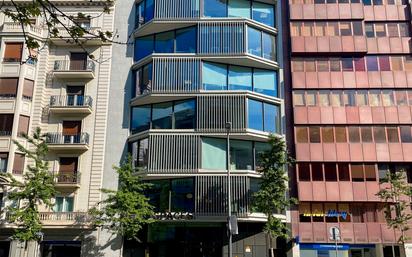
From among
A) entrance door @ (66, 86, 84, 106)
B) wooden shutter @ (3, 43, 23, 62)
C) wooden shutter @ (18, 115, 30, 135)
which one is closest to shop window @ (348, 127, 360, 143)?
entrance door @ (66, 86, 84, 106)

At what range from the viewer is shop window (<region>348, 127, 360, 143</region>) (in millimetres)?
30734

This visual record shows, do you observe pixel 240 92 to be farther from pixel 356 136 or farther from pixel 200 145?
pixel 356 136

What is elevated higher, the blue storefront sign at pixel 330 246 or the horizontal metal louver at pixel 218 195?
the horizontal metal louver at pixel 218 195

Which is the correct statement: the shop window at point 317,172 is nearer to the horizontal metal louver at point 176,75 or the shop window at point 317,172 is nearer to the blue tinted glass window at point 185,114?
the blue tinted glass window at point 185,114

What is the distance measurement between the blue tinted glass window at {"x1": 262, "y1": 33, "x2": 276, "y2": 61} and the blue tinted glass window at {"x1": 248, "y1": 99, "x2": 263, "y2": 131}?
418 cm

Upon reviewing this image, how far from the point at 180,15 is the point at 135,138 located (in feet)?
33.2

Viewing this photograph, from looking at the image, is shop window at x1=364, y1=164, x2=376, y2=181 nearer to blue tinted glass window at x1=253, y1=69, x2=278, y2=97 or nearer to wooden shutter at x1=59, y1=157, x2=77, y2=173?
blue tinted glass window at x1=253, y1=69, x2=278, y2=97

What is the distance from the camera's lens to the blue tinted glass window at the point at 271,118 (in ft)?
99.9

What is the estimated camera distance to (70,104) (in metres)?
32.0

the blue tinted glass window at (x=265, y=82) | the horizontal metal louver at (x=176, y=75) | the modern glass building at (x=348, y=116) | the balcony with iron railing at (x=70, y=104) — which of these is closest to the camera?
the modern glass building at (x=348, y=116)

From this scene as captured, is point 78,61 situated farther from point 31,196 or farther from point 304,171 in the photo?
point 304,171

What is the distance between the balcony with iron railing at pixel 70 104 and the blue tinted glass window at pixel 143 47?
5.11m


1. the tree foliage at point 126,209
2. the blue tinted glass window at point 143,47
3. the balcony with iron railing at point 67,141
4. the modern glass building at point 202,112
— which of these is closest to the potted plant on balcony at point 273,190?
the modern glass building at point 202,112

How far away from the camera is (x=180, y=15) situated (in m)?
31.9
